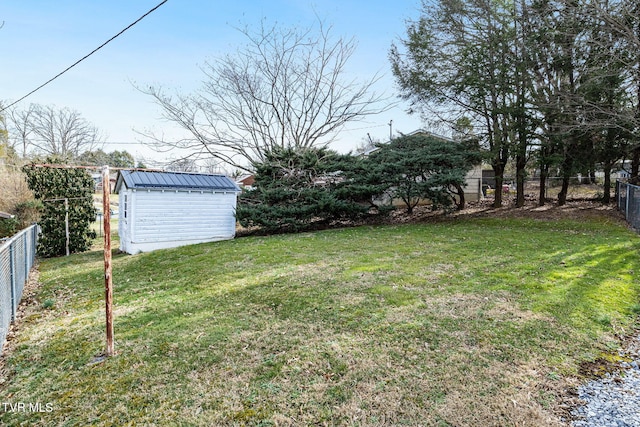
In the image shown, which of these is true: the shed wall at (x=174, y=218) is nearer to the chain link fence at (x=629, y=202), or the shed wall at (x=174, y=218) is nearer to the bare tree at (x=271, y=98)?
the bare tree at (x=271, y=98)

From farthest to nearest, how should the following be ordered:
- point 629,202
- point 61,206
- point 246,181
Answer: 1. point 246,181
2. point 61,206
3. point 629,202

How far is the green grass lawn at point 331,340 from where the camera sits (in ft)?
8.47

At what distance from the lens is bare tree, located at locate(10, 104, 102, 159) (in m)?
24.8

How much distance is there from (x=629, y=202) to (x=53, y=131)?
3622cm

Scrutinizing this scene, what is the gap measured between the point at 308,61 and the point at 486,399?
17171 millimetres

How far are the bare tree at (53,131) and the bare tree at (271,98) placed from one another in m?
15.2

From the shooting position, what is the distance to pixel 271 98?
17062 millimetres

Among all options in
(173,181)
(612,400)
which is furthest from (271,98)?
(612,400)

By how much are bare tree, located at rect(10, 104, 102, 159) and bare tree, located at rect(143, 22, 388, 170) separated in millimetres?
15176

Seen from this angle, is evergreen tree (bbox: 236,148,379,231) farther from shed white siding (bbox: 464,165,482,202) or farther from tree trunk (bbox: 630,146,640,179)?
tree trunk (bbox: 630,146,640,179)

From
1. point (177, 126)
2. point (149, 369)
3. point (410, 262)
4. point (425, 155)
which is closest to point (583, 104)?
point (425, 155)

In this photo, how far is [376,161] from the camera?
42.9 feet

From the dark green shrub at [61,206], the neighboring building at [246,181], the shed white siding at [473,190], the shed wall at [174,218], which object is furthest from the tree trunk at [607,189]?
the dark green shrub at [61,206]

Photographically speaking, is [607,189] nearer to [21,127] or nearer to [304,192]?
[304,192]
